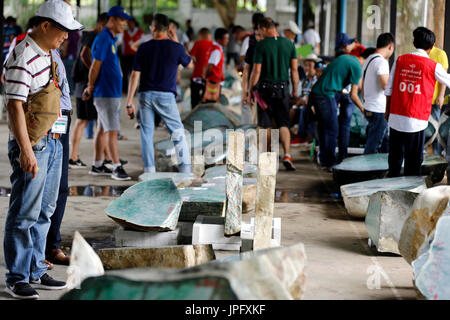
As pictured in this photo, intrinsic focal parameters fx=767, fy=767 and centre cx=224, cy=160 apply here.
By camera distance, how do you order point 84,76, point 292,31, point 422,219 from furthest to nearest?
point 292,31, point 84,76, point 422,219

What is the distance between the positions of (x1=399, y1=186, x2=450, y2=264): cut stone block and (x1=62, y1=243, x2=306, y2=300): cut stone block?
151cm

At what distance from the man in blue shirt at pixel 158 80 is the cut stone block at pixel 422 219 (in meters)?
3.99

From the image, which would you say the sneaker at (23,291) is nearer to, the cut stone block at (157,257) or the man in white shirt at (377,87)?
the cut stone block at (157,257)

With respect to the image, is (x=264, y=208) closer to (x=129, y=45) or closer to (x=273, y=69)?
(x=273, y=69)

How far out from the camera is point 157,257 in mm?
4617

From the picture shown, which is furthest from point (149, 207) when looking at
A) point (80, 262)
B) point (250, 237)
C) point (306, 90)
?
point (306, 90)

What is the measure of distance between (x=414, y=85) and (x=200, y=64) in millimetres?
5852

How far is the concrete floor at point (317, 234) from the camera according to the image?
4629 mm

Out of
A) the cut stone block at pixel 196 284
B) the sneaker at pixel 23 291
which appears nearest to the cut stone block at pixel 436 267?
the cut stone block at pixel 196 284

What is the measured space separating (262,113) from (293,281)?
628cm

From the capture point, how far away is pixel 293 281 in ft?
11.1

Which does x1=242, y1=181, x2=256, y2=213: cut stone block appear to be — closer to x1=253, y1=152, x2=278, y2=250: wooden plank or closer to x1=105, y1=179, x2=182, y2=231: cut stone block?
x1=105, y1=179, x2=182, y2=231: cut stone block
